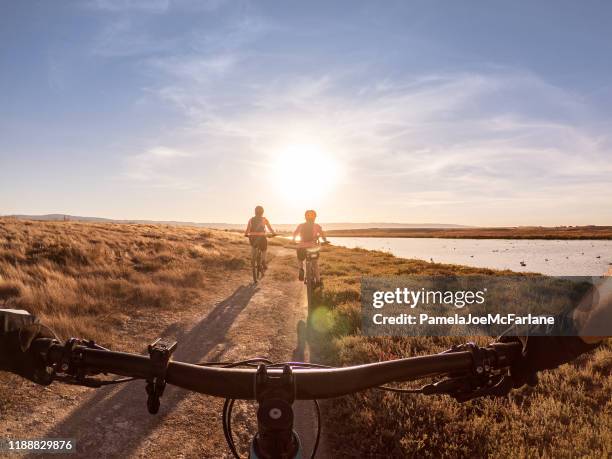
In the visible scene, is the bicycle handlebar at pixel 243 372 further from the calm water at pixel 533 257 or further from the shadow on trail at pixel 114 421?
the calm water at pixel 533 257

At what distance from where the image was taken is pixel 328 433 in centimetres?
540

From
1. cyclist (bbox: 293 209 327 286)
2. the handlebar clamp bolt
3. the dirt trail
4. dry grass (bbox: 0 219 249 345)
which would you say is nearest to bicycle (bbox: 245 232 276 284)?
dry grass (bbox: 0 219 249 345)

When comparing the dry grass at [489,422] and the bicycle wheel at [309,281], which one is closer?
the dry grass at [489,422]

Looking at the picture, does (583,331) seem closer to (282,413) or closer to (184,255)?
(282,413)

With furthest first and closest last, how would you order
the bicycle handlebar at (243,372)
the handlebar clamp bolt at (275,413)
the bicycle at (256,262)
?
the bicycle at (256,262), the bicycle handlebar at (243,372), the handlebar clamp bolt at (275,413)

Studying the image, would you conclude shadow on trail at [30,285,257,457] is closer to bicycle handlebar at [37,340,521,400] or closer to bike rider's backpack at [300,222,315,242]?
bicycle handlebar at [37,340,521,400]

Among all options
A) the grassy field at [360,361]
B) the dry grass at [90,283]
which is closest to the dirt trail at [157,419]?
the grassy field at [360,361]

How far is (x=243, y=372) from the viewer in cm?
151

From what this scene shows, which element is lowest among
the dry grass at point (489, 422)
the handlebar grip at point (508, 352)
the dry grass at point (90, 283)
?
the dry grass at point (489, 422)

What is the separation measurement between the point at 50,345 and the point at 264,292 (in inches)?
545

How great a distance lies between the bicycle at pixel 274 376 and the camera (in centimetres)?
134

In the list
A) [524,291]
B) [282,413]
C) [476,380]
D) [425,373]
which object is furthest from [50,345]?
[524,291]

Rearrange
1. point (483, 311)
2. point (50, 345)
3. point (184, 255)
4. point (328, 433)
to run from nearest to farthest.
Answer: point (50, 345) → point (328, 433) → point (483, 311) → point (184, 255)

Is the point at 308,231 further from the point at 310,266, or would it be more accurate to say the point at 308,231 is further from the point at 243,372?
the point at 243,372
